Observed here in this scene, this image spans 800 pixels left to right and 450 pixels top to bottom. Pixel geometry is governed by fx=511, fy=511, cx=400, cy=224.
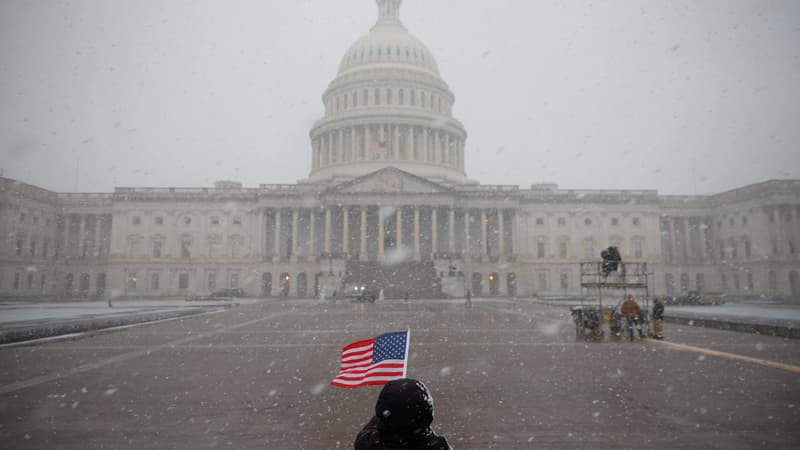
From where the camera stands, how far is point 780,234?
2672 inches

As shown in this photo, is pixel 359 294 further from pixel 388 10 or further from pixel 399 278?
pixel 388 10

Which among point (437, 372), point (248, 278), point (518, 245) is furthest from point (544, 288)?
Result: point (437, 372)

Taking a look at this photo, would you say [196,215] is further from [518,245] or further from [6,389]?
[6,389]

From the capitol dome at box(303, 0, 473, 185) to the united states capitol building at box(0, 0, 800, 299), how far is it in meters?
0.38

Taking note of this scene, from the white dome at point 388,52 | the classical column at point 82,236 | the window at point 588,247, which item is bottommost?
the window at point 588,247

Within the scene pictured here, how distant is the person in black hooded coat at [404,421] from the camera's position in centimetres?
243

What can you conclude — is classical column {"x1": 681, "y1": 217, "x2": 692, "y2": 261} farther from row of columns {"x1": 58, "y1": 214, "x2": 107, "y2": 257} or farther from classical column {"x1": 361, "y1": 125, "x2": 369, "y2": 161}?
row of columns {"x1": 58, "y1": 214, "x2": 107, "y2": 257}

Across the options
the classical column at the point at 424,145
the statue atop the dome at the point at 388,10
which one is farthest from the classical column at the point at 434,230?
the statue atop the dome at the point at 388,10

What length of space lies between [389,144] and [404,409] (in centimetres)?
8401

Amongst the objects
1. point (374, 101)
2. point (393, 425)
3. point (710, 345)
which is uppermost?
point (374, 101)

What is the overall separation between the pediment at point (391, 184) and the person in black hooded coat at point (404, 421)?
67.6 metres

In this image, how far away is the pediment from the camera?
70.0 m

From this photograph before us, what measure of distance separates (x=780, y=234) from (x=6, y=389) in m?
82.1

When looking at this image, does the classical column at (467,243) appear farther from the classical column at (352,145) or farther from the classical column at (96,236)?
the classical column at (96,236)
